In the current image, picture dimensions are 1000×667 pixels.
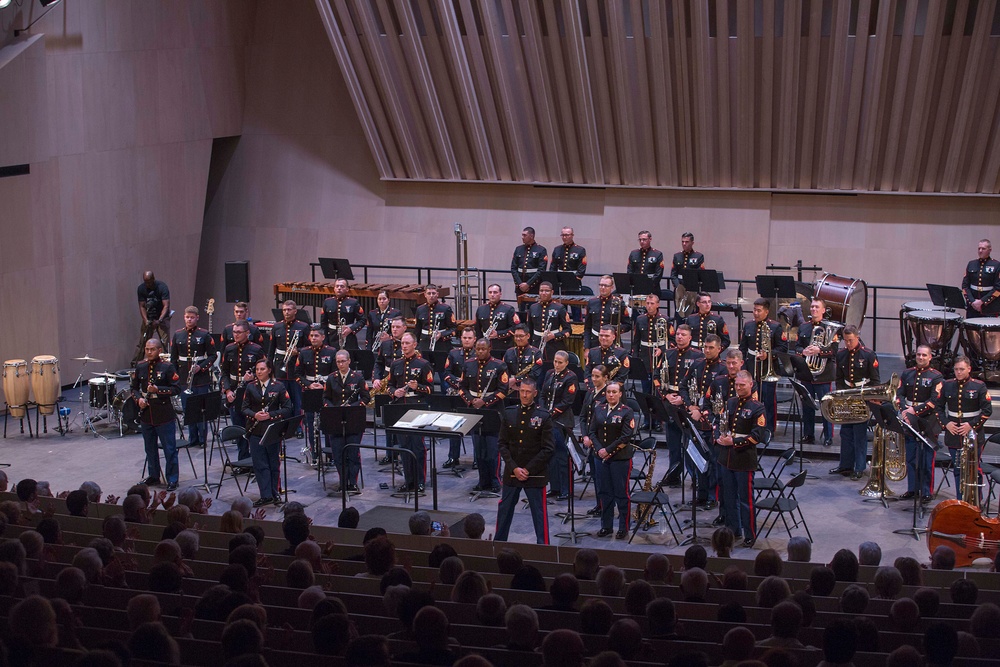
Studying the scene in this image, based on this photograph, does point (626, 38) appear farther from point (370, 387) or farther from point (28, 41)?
point (28, 41)

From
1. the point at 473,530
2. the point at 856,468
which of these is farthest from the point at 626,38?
the point at 473,530

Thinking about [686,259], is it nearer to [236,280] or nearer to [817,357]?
[817,357]

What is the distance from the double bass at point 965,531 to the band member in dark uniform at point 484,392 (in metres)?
4.95

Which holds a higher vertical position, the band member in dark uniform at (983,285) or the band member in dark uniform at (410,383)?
the band member in dark uniform at (983,285)

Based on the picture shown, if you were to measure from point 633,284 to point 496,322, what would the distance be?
7.39 feet

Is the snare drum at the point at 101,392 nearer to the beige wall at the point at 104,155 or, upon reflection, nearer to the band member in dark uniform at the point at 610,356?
the beige wall at the point at 104,155

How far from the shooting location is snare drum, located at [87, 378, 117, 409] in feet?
52.1

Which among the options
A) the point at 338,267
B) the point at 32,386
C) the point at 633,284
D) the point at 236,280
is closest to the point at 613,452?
the point at 633,284

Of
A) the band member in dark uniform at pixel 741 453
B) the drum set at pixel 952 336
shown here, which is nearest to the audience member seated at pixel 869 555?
the band member in dark uniform at pixel 741 453

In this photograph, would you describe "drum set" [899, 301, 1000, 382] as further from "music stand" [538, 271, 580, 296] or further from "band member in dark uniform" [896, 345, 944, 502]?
"music stand" [538, 271, 580, 296]

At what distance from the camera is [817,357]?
1427cm

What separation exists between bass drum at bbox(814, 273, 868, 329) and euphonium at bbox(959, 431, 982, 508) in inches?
189

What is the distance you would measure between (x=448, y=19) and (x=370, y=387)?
7.37 meters

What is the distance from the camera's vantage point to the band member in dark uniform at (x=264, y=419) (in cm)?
1284
